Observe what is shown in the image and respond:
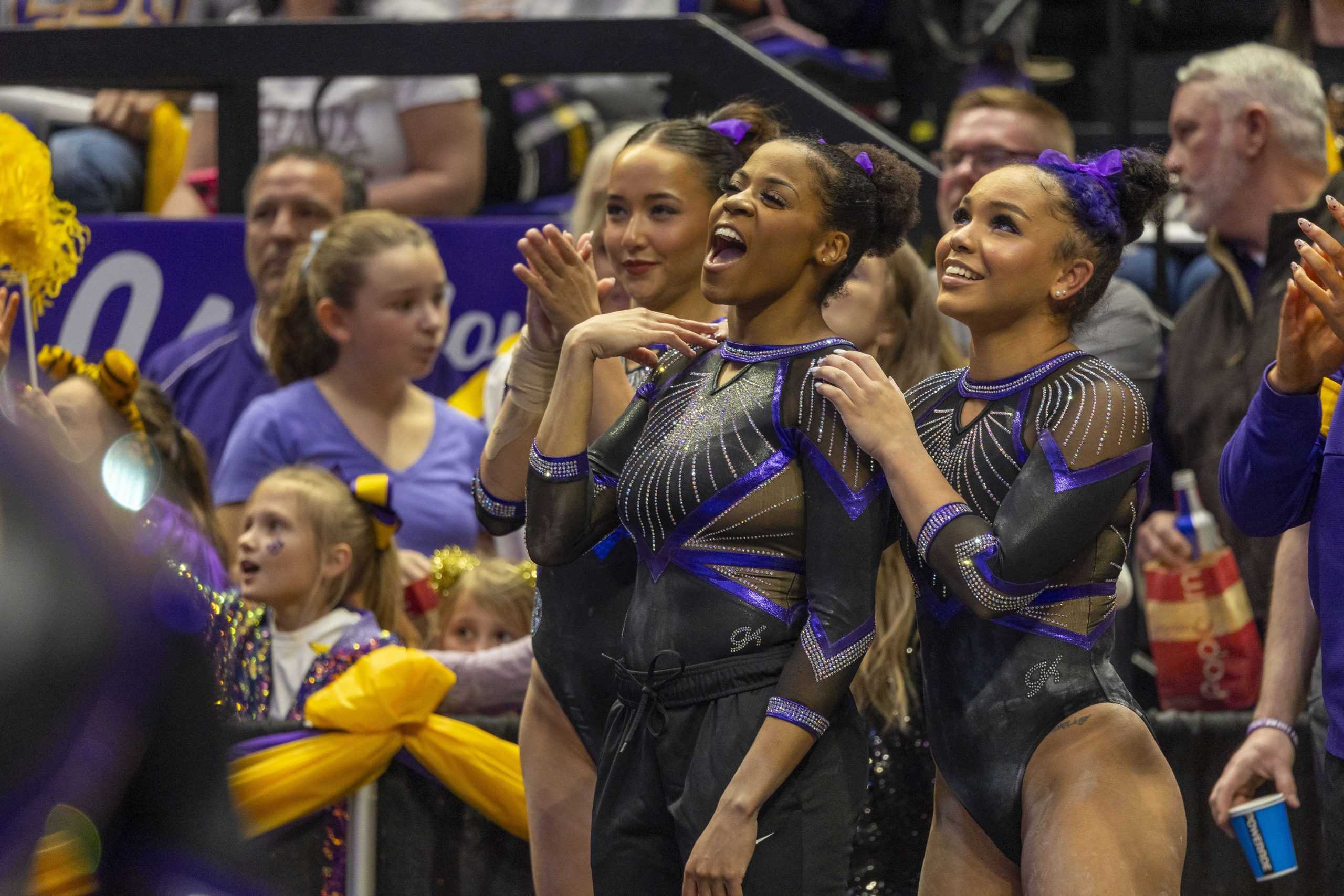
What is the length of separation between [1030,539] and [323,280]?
270 cm

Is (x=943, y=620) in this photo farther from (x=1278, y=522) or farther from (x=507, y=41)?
(x=507, y=41)

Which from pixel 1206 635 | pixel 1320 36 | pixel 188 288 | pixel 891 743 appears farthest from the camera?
pixel 188 288

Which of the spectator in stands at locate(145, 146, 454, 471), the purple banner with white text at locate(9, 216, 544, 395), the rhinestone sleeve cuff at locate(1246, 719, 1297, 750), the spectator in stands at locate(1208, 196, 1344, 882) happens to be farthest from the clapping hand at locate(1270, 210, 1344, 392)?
the spectator in stands at locate(145, 146, 454, 471)

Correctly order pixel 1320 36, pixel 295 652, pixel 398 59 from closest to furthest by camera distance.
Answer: pixel 295 652 < pixel 398 59 < pixel 1320 36

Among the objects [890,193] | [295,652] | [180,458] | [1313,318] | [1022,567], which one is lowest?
[295,652]

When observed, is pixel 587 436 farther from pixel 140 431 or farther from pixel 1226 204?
pixel 1226 204

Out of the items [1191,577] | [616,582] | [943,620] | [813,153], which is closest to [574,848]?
[616,582]

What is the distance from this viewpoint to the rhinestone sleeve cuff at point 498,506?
3.06 metres

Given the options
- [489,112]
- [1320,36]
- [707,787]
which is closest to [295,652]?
[707,787]

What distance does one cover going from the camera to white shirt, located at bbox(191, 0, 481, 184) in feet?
18.4

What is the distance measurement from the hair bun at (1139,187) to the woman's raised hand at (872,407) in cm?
48

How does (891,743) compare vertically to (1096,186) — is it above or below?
below

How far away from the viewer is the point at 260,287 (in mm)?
5172

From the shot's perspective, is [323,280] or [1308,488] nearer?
[1308,488]
